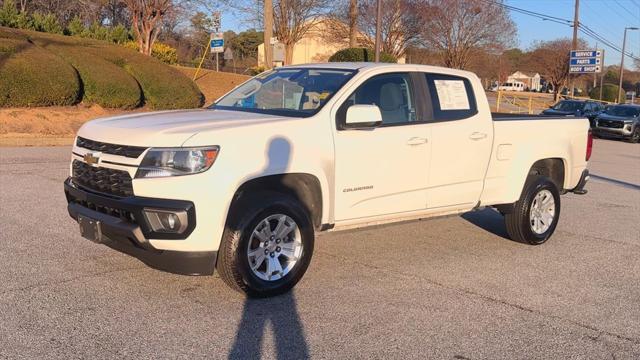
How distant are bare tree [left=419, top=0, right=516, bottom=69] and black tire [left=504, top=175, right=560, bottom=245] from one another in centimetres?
2774

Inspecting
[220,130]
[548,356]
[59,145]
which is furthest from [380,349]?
[59,145]

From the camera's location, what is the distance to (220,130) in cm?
474

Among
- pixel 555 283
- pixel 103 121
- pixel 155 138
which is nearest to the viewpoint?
pixel 155 138

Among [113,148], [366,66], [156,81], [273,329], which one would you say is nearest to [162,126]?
[113,148]

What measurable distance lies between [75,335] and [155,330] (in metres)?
0.51

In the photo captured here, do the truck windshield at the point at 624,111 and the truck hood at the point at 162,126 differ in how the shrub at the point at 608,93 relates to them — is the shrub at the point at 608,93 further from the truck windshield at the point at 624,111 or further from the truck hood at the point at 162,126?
the truck hood at the point at 162,126

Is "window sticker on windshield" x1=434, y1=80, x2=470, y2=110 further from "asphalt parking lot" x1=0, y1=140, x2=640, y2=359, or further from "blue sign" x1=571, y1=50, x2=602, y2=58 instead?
"blue sign" x1=571, y1=50, x2=602, y2=58

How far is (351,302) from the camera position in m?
5.08

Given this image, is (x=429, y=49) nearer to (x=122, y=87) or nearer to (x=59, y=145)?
(x=122, y=87)

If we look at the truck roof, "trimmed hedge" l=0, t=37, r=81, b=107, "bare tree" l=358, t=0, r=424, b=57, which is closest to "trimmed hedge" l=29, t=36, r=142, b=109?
"trimmed hedge" l=0, t=37, r=81, b=107

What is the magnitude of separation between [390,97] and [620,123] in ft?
80.8

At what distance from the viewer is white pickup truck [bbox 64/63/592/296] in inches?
181

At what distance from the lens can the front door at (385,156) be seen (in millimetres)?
5445

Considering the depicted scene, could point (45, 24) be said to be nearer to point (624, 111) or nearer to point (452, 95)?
point (452, 95)
